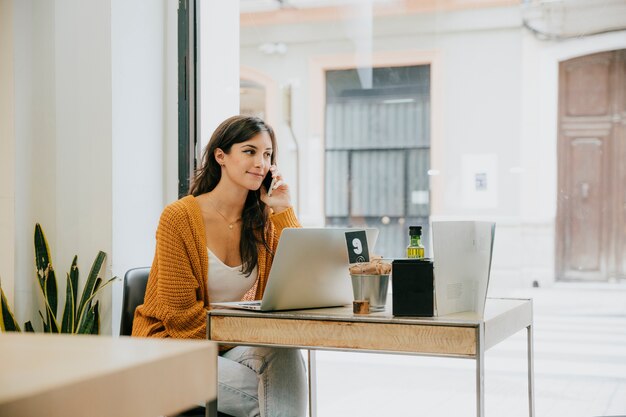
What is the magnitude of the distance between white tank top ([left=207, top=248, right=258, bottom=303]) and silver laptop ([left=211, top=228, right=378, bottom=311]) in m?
0.35

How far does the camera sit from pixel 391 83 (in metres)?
3.74

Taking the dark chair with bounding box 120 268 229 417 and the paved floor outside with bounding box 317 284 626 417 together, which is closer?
the dark chair with bounding box 120 268 229 417

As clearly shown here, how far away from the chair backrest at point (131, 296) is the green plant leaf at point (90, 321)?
896mm

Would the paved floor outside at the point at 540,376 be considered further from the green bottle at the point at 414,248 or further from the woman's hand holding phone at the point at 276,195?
the green bottle at the point at 414,248

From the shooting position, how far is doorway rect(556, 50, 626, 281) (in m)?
3.19

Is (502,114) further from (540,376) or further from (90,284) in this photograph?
(90,284)

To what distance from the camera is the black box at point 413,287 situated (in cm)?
181

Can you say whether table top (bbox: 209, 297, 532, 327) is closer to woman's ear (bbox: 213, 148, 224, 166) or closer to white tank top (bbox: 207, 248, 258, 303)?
white tank top (bbox: 207, 248, 258, 303)

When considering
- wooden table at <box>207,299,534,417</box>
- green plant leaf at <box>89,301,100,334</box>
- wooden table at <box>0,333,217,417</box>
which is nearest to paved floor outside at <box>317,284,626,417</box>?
green plant leaf at <box>89,301,100,334</box>


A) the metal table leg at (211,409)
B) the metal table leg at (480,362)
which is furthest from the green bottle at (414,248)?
the metal table leg at (211,409)

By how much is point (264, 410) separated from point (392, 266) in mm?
697

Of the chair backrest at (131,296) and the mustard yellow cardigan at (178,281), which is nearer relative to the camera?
the mustard yellow cardigan at (178,281)

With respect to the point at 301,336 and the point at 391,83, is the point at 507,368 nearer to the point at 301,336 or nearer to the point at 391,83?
the point at 391,83

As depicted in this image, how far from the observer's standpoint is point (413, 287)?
1.82 metres
